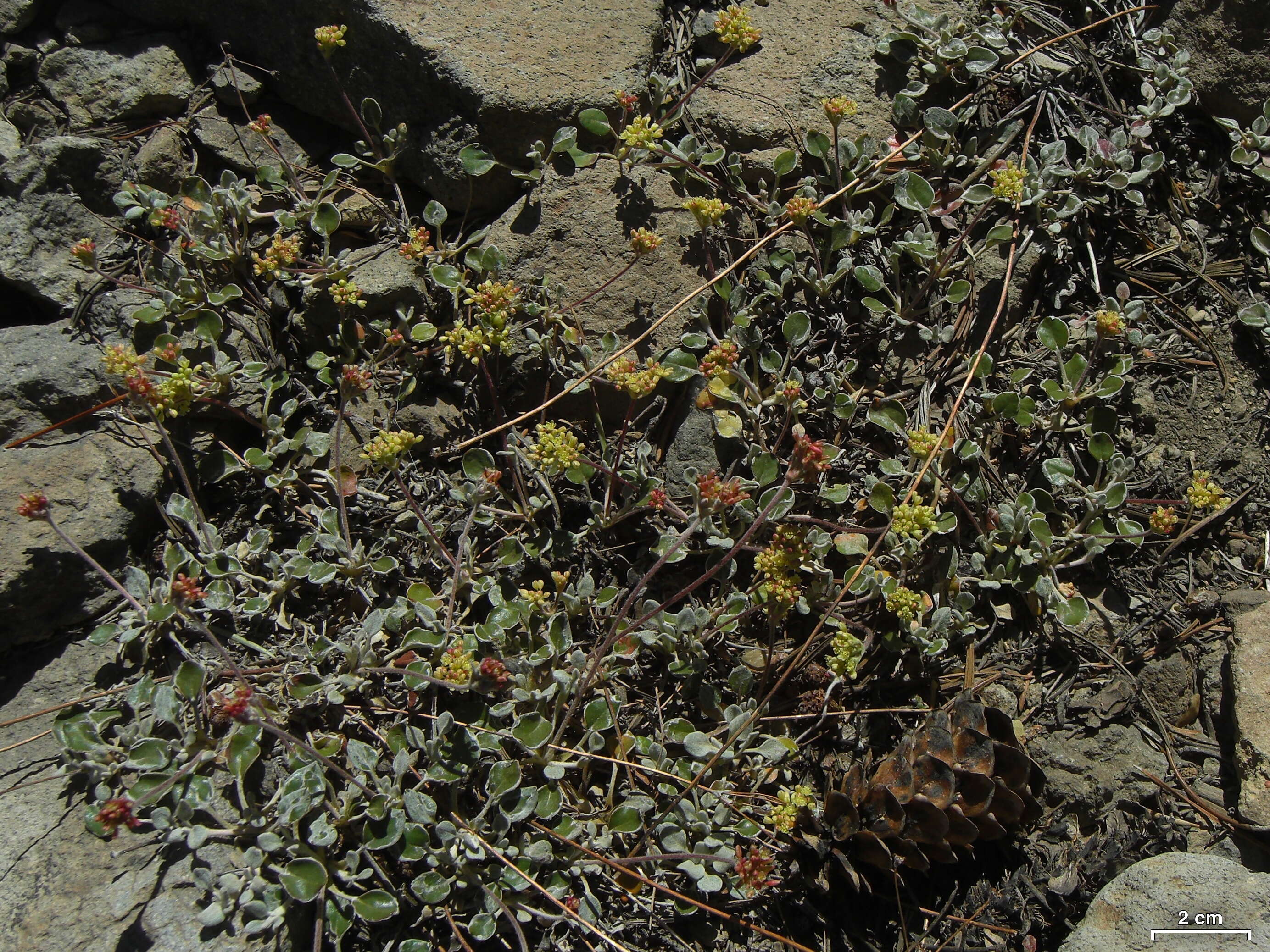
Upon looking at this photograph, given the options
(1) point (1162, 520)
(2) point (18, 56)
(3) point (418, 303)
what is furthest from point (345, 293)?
(1) point (1162, 520)

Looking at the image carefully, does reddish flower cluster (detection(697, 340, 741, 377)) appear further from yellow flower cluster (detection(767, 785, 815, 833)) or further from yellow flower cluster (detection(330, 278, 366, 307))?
yellow flower cluster (detection(767, 785, 815, 833))

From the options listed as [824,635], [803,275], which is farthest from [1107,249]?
[824,635]

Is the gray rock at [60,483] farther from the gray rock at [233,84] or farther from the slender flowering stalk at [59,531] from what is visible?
the gray rock at [233,84]

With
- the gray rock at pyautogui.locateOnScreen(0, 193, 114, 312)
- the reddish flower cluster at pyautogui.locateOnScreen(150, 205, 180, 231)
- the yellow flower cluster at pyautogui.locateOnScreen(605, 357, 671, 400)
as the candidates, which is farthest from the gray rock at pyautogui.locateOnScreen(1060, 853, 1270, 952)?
the gray rock at pyautogui.locateOnScreen(0, 193, 114, 312)

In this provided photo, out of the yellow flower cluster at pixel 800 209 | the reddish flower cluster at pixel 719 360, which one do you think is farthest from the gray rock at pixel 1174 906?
the yellow flower cluster at pixel 800 209

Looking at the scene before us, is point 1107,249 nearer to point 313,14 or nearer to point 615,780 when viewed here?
point 615,780

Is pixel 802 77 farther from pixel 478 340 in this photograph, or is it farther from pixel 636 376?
pixel 478 340
